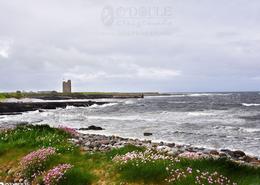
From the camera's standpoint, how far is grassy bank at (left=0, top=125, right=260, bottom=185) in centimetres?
946

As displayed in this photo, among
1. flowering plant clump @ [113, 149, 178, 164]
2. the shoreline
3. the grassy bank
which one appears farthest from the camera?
the shoreline

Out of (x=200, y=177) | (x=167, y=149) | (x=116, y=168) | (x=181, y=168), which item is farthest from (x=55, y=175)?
(x=167, y=149)

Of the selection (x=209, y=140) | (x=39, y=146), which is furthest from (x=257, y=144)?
(x=39, y=146)

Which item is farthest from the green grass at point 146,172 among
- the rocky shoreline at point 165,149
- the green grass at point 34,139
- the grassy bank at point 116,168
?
the green grass at point 34,139

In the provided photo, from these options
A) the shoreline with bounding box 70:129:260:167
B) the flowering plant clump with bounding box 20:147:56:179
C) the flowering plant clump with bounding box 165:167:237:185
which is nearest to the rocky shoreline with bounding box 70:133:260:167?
the shoreline with bounding box 70:129:260:167

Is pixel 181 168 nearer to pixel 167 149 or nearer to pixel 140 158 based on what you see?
pixel 140 158

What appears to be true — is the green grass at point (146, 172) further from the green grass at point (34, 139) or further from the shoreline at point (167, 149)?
the green grass at point (34, 139)

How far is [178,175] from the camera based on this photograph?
9.38 meters

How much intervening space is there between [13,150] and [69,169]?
15.6 feet

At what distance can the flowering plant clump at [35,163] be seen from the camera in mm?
11805

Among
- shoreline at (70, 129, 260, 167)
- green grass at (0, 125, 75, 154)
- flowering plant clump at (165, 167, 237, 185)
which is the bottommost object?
shoreline at (70, 129, 260, 167)

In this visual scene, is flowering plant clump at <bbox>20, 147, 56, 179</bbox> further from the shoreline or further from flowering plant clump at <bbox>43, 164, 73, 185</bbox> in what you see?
the shoreline

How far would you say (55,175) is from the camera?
10625 millimetres

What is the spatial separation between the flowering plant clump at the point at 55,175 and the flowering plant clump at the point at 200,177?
280 centimetres
